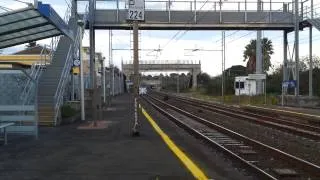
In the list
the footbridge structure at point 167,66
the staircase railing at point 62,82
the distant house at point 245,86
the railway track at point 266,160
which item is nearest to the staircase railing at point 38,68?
the staircase railing at point 62,82

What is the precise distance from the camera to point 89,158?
13992mm

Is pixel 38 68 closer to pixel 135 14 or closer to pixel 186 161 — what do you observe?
pixel 135 14

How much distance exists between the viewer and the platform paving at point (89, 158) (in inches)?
452

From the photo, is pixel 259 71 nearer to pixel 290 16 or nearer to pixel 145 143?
pixel 290 16

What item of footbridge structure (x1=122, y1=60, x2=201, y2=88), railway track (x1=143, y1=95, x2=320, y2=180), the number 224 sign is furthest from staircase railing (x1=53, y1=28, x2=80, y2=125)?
footbridge structure (x1=122, y1=60, x2=201, y2=88)

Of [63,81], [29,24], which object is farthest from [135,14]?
[63,81]

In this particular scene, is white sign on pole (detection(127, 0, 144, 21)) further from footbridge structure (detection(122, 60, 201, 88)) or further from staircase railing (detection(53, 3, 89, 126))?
footbridge structure (detection(122, 60, 201, 88))

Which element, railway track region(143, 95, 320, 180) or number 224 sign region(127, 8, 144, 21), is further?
number 224 sign region(127, 8, 144, 21)

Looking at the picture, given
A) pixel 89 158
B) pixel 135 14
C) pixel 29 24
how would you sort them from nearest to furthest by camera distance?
pixel 89 158
pixel 135 14
pixel 29 24

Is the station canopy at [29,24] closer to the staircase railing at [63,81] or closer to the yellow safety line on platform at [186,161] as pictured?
the staircase railing at [63,81]

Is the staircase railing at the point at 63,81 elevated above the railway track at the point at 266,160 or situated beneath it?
elevated above

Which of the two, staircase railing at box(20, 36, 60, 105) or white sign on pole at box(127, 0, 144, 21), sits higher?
white sign on pole at box(127, 0, 144, 21)

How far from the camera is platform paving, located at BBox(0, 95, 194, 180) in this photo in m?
11.5

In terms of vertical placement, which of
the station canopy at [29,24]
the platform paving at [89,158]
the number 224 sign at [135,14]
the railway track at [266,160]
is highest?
the number 224 sign at [135,14]
